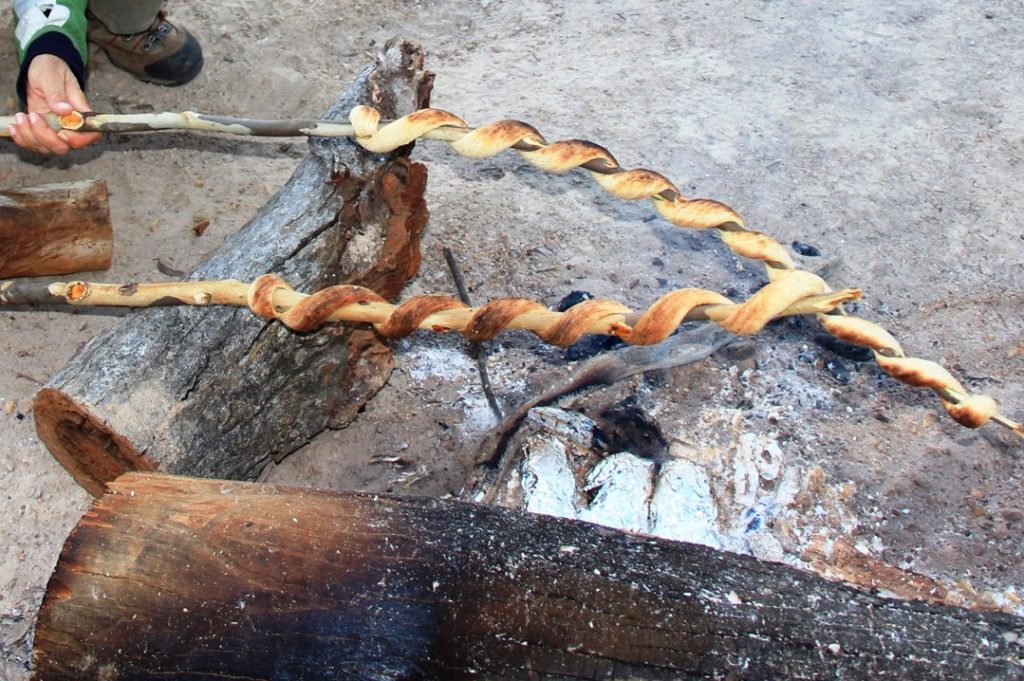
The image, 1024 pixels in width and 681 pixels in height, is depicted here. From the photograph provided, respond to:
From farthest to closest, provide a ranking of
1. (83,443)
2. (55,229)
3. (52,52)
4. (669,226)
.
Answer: (669,226)
(55,229)
(52,52)
(83,443)

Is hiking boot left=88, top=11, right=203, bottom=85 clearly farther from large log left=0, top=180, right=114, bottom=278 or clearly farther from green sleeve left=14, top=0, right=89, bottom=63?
large log left=0, top=180, right=114, bottom=278

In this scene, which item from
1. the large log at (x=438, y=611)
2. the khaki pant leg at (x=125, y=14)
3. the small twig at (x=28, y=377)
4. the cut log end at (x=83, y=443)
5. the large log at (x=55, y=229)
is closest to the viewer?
the large log at (x=438, y=611)

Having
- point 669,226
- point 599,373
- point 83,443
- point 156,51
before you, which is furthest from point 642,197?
point 156,51

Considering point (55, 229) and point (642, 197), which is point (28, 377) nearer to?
point (55, 229)

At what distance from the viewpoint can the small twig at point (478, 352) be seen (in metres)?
2.11

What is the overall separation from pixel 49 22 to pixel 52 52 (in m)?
0.14

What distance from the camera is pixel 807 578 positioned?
4.09 ft

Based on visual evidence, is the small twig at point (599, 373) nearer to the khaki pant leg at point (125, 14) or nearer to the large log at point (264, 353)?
the large log at point (264, 353)

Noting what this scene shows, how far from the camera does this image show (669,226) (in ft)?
8.29

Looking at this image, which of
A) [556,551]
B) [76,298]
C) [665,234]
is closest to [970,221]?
[665,234]

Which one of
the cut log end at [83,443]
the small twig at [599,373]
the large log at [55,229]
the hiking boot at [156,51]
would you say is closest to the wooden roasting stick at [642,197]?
the small twig at [599,373]

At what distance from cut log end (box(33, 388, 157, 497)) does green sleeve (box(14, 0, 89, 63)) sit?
38.4 inches

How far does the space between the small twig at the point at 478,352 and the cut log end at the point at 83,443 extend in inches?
29.5

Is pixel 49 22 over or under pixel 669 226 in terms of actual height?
over
